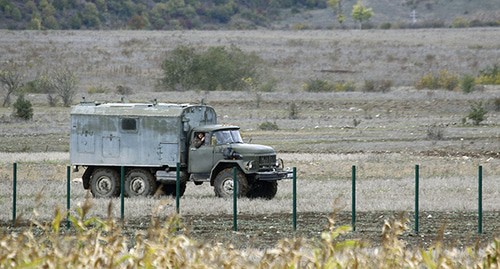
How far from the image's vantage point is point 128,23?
390ft

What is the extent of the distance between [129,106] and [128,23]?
92.8 meters

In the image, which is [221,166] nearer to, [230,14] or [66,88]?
[66,88]

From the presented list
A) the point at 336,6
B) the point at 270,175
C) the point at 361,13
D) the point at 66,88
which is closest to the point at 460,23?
the point at 361,13

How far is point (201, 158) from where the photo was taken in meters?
26.0

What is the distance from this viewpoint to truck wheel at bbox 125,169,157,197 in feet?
85.3

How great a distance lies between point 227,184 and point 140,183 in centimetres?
204

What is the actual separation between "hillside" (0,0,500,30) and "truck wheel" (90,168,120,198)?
269 ft

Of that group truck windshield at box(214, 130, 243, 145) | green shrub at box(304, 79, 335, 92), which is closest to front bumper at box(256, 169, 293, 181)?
truck windshield at box(214, 130, 243, 145)

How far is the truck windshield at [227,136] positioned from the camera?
85.9 ft

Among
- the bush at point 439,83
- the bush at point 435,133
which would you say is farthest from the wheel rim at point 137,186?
the bush at point 439,83

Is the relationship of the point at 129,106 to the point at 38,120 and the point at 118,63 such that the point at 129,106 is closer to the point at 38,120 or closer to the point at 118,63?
the point at 38,120

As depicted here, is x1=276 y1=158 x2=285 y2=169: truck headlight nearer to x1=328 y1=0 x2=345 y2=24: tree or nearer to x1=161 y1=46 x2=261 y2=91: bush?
x1=161 y1=46 x2=261 y2=91: bush

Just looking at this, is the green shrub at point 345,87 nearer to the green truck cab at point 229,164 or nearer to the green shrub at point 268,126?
the green shrub at point 268,126

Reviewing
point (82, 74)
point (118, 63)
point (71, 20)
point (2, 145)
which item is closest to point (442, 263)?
point (2, 145)
